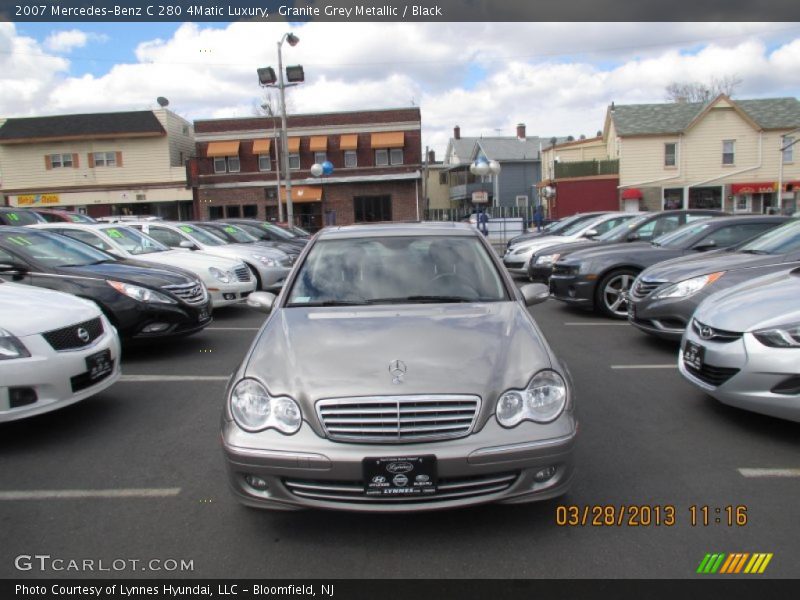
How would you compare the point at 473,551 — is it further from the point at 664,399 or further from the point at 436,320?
the point at 664,399

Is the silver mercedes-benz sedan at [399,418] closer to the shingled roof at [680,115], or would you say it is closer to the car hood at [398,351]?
the car hood at [398,351]

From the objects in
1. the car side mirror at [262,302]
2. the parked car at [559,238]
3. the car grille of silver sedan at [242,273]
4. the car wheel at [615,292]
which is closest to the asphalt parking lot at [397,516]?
the car side mirror at [262,302]

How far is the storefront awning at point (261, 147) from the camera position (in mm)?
41750

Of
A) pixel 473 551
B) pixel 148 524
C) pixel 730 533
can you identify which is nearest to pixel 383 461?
pixel 473 551

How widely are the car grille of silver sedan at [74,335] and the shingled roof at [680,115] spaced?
36308 mm

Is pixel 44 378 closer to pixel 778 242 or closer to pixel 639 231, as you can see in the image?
pixel 778 242

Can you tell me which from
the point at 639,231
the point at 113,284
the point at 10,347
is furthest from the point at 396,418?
the point at 639,231

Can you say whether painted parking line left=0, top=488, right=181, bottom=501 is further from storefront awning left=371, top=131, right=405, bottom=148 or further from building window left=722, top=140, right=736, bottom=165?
building window left=722, top=140, right=736, bottom=165

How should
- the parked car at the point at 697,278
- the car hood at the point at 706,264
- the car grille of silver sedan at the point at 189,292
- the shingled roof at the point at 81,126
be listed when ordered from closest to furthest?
the parked car at the point at 697,278 < the car hood at the point at 706,264 < the car grille of silver sedan at the point at 189,292 < the shingled roof at the point at 81,126

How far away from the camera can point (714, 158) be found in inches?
1459

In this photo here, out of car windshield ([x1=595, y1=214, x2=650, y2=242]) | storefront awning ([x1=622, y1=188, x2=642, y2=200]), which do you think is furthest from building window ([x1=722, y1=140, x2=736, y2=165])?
car windshield ([x1=595, y1=214, x2=650, y2=242])

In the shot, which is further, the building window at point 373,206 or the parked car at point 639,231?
the building window at point 373,206

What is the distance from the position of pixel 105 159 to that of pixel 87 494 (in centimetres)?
4256

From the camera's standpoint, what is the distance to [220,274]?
9.82 metres
